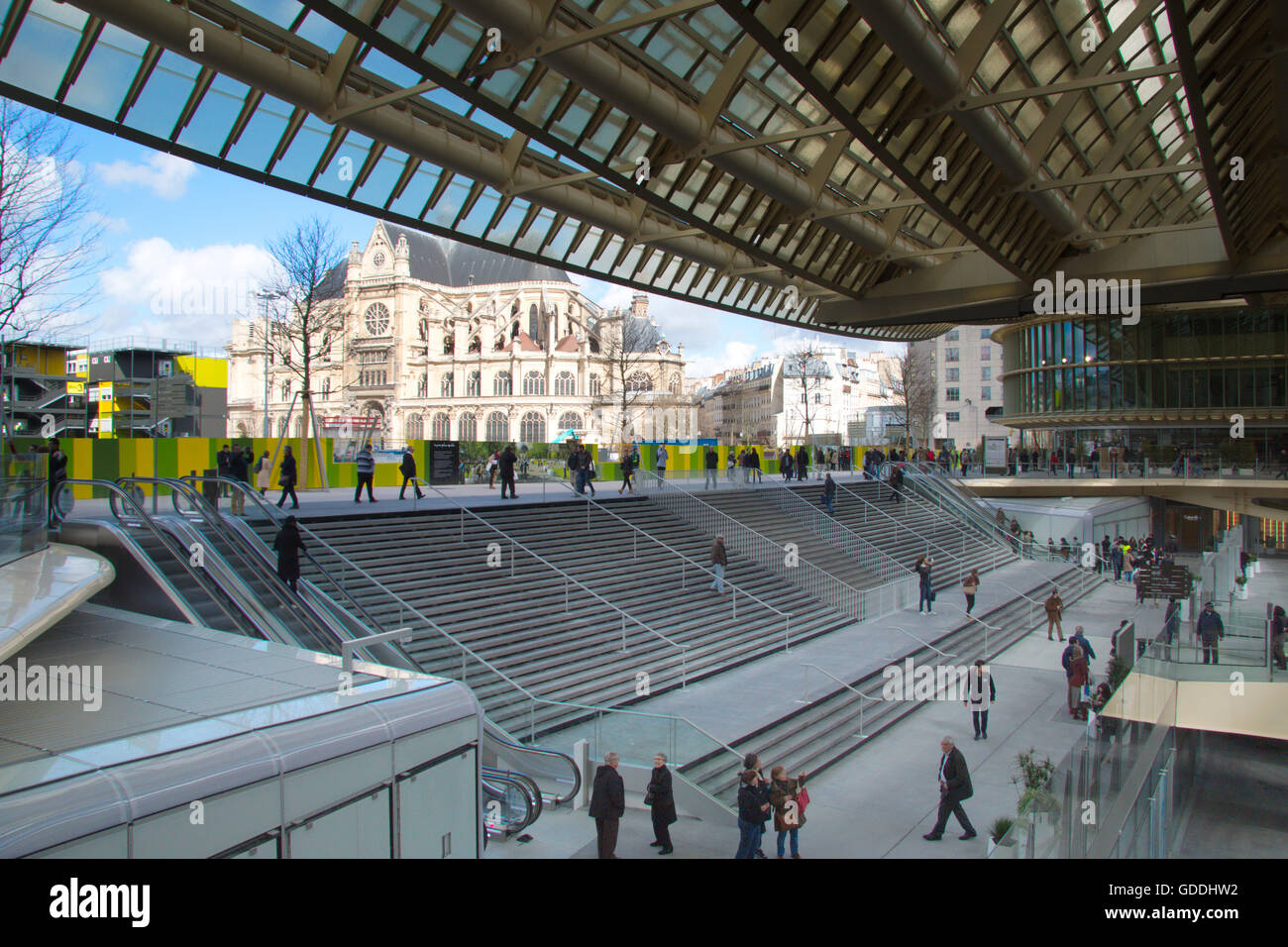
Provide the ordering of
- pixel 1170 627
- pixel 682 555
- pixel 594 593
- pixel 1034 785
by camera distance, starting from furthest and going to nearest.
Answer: pixel 682 555
pixel 594 593
pixel 1170 627
pixel 1034 785

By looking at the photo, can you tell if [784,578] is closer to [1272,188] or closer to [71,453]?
[1272,188]

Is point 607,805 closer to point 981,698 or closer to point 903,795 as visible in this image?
point 903,795

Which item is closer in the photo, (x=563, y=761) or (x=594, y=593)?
(x=563, y=761)

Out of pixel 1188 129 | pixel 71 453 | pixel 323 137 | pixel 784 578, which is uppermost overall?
pixel 1188 129

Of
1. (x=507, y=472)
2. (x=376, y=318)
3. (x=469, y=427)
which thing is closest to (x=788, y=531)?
(x=507, y=472)

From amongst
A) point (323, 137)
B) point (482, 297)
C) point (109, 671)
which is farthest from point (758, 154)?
point (482, 297)

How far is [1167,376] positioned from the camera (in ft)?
159

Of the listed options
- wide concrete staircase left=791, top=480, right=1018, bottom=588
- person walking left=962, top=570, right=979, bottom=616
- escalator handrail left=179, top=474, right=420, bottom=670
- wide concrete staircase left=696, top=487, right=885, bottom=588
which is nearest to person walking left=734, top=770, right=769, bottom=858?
escalator handrail left=179, top=474, right=420, bottom=670

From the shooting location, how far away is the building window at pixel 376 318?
99562 millimetres

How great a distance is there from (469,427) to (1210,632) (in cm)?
8290

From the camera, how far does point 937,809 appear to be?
10.8m

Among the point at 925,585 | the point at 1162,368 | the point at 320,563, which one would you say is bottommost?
the point at 925,585

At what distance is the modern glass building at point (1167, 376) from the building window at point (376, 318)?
236 ft
